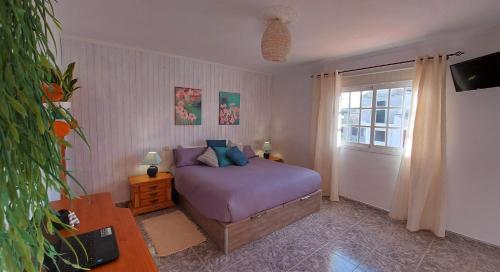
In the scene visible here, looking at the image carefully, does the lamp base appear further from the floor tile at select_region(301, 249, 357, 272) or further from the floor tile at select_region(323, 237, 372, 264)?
the floor tile at select_region(323, 237, 372, 264)

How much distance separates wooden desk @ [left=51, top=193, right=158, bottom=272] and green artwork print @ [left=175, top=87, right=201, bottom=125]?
1990 mm

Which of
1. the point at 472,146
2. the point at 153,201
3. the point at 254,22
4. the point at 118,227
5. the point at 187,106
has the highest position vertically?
the point at 254,22

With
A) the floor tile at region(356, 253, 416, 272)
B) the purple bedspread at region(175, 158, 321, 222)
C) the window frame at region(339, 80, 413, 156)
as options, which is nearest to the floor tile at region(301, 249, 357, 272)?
the floor tile at region(356, 253, 416, 272)

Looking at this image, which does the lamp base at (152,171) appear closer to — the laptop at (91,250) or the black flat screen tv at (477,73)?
the laptop at (91,250)

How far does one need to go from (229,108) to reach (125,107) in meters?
1.78

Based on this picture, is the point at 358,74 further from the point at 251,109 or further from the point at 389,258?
the point at 389,258

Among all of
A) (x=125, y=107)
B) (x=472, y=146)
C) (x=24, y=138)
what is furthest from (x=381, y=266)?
(x=125, y=107)

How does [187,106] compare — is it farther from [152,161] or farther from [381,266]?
[381,266]

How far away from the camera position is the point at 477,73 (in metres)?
2.19

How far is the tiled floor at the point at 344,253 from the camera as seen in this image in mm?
1976

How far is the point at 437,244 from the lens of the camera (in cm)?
234

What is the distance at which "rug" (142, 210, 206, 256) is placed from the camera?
2.21m

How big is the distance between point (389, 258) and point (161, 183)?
291 centimetres

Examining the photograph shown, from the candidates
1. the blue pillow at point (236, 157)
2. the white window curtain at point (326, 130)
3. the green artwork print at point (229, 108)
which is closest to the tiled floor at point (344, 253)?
the white window curtain at point (326, 130)
